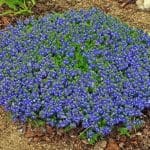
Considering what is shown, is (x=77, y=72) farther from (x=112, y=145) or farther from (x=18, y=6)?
(x=18, y=6)

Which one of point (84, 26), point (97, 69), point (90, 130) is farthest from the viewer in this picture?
point (84, 26)

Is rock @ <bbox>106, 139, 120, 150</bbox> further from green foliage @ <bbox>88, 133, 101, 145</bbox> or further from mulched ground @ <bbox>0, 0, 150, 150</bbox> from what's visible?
green foliage @ <bbox>88, 133, 101, 145</bbox>

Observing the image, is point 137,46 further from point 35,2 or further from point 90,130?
point 35,2

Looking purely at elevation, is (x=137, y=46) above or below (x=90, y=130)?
above

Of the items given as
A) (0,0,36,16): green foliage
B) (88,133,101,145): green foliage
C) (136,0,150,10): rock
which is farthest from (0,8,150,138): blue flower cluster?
(136,0,150,10): rock

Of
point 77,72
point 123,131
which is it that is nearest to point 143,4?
point 77,72

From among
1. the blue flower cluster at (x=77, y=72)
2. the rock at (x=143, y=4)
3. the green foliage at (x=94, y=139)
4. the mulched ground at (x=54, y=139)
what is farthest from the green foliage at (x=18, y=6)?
the green foliage at (x=94, y=139)

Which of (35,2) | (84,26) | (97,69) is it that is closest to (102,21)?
(84,26)
